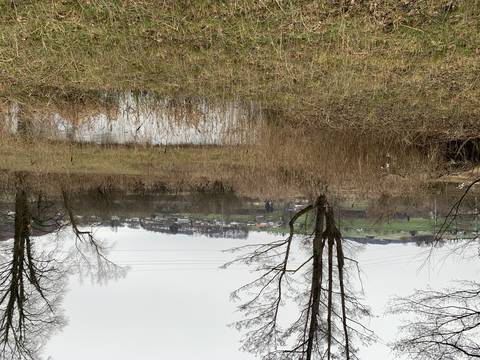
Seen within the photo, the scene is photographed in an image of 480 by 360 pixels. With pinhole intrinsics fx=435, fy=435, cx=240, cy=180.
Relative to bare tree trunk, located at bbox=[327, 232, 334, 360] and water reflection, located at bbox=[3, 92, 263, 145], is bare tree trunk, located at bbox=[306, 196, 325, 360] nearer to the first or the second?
bare tree trunk, located at bbox=[327, 232, 334, 360]

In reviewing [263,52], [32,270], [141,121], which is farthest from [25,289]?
[263,52]

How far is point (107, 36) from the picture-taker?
6035 mm

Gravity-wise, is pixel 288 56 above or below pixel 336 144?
above

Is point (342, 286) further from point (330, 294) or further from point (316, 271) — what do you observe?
point (316, 271)

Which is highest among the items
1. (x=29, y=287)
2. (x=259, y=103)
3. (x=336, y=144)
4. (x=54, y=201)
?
(x=259, y=103)

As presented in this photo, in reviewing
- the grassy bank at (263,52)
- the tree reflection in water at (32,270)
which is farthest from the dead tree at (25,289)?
the grassy bank at (263,52)

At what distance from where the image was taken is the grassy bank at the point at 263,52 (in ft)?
18.7

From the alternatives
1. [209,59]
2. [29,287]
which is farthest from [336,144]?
[29,287]

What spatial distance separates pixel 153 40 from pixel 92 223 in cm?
815

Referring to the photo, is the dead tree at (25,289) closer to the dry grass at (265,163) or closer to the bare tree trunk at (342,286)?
the dry grass at (265,163)

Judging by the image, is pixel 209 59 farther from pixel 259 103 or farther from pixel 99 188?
pixel 99 188

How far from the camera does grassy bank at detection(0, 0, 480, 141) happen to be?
224 inches

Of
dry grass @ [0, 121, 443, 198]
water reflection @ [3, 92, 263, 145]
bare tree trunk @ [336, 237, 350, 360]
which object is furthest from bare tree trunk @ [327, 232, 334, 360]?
water reflection @ [3, 92, 263, 145]

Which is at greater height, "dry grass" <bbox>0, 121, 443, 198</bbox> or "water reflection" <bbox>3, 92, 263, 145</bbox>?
"water reflection" <bbox>3, 92, 263, 145</bbox>
